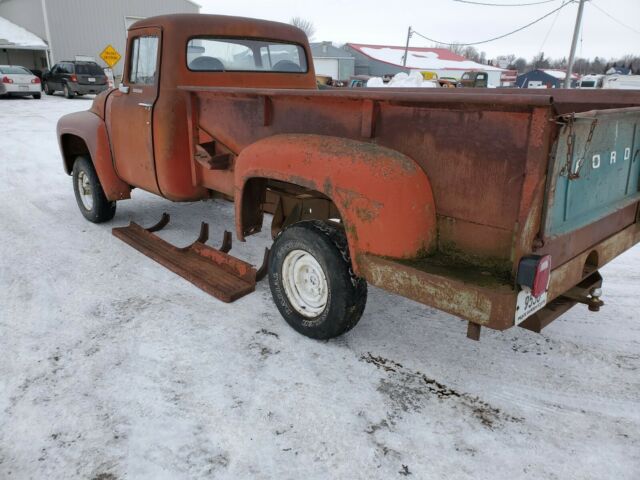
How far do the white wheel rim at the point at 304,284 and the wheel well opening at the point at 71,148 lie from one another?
3179 millimetres

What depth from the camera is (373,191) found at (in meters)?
2.29

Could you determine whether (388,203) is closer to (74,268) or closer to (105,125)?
(74,268)

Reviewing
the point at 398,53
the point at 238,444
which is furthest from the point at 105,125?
the point at 398,53

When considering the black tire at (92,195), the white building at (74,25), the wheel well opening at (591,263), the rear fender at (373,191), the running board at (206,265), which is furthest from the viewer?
the white building at (74,25)

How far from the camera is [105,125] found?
4555mm

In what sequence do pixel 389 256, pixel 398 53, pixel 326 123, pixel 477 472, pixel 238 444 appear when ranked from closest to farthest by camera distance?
1. pixel 477 472
2. pixel 238 444
3. pixel 389 256
4. pixel 326 123
5. pixel 398 53

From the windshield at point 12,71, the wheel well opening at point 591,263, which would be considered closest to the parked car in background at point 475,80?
the windshield at point 12,71

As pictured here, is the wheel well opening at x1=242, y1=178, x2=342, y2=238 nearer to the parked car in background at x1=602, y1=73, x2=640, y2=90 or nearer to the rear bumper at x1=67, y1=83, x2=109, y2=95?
the rear bumper at x1=67, y1=83, x2=109, y2=95

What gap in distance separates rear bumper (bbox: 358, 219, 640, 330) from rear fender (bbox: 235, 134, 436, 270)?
0.09 metres

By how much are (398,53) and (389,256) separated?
48.6 metres

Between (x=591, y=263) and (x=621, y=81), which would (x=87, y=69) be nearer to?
(x=621, y=81)

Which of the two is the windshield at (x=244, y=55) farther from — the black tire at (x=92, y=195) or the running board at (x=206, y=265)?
the black tire at (x=92, y=195)

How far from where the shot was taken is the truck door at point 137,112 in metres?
3.85

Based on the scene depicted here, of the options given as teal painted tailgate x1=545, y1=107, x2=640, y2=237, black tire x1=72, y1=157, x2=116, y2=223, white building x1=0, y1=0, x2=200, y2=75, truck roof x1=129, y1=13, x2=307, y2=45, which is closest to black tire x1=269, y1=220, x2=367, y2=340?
teal painted tailgate x1=545, y1=107, x2=640, y2=237
